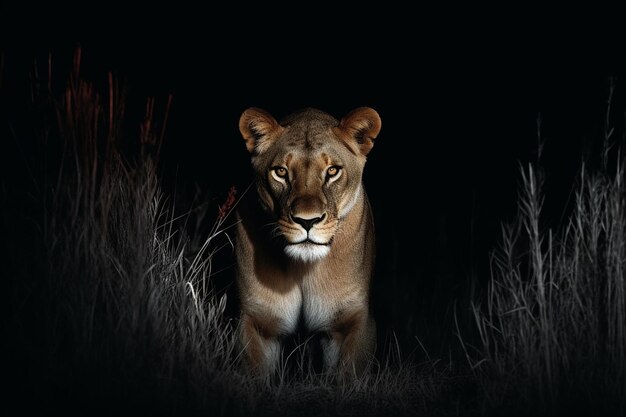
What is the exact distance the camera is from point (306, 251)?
4207 millimetres

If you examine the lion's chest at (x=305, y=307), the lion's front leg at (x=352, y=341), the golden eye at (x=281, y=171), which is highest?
the golden eye at (x=281, y=171)

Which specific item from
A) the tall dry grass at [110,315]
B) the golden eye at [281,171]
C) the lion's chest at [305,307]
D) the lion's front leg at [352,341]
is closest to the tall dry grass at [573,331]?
the tall dry grass at [110,315]

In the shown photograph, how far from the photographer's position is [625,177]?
172 inches

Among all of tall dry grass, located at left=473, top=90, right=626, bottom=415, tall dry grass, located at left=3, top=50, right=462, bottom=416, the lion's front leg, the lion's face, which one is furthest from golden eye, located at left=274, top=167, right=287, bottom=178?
tall dry grass, located at left=473, top=90, right=626, bottom=415

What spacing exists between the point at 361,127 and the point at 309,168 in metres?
0.40

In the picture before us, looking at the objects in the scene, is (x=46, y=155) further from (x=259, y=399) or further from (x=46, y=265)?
(x=259, y=399)

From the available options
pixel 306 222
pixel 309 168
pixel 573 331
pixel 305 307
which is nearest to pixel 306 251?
pixel 306 222

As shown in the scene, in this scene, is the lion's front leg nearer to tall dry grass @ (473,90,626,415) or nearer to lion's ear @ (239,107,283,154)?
tall dry grass @ (473,90,626,415)

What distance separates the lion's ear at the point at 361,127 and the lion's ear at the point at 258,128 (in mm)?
277

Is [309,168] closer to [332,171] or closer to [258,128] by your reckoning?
[332,171]

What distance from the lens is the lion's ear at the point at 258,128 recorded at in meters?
4.57

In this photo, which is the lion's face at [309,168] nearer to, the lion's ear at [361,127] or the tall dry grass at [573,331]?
the lion's ear at [361,127]

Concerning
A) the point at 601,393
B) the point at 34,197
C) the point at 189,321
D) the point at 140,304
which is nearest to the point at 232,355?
the point at 189,321

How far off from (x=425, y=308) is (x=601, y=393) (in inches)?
97.9
